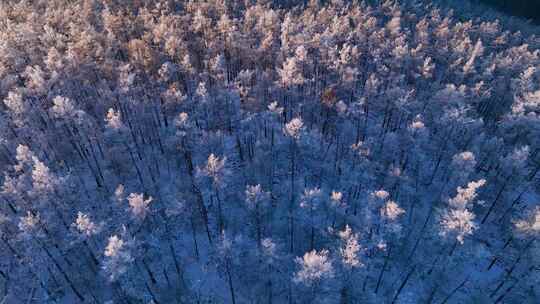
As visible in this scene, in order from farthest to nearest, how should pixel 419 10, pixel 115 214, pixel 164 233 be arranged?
pixel 419 10
pixel 164 233
pixel 115 214

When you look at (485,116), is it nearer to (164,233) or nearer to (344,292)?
(344,292)

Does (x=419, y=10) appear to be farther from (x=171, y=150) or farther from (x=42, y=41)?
(x=42, y=41)

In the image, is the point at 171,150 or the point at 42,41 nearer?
the point at 171,150

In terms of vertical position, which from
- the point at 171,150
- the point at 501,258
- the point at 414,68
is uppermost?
the point at 414,68

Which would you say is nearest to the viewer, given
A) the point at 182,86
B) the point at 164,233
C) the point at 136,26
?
the point at 164,233

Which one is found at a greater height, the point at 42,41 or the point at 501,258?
the point at 42,41

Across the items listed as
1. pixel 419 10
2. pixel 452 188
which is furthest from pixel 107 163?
pixel 419 10
